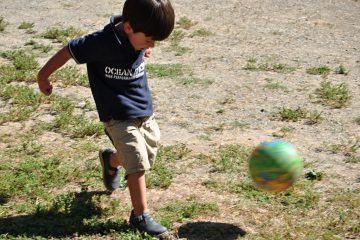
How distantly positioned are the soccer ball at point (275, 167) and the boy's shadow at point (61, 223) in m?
1.04

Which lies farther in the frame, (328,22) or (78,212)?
(328,22)

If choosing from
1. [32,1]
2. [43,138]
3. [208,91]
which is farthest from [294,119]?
[32,1]

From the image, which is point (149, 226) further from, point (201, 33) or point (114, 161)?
point (201, 33)

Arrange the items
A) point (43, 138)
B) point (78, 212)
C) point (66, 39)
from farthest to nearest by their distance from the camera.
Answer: point (66, 39)
point (43, 138)
point (78, 212)

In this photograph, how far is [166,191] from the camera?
4664 millimetres

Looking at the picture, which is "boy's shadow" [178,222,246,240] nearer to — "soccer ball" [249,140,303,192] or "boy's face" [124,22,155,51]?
"soccer ball" [249,140,303,192]

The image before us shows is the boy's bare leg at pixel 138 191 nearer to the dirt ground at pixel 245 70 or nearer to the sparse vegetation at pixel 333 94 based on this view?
the dirt ground at pixel 245 70

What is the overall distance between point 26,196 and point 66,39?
525 centimetres

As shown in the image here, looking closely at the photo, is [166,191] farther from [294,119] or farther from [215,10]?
[215,10]

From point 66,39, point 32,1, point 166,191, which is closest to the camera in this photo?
point 166,191

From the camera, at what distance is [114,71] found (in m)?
3.91

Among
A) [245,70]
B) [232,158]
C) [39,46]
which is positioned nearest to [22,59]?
[39,46]

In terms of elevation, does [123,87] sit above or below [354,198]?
above

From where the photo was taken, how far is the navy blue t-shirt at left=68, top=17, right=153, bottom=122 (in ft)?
12.5
